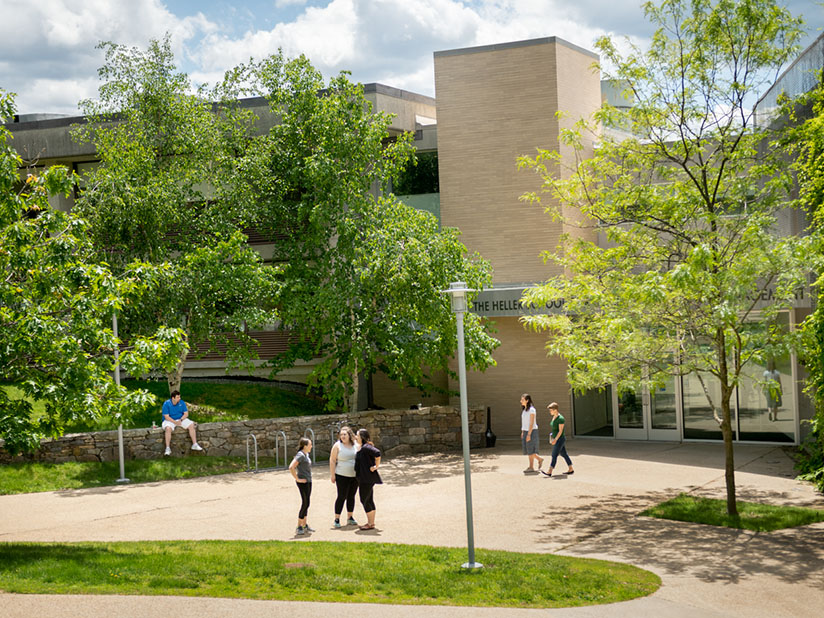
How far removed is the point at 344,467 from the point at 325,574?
3423mm

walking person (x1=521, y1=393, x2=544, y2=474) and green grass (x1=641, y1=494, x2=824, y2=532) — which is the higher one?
walking person (x1=521, y1=393, x2=544, y2=474)

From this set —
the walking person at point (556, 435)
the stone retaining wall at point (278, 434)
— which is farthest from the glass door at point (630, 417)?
the walking person at point (556, 435)

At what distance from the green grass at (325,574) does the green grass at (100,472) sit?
5.76m

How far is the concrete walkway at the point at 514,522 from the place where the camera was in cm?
902

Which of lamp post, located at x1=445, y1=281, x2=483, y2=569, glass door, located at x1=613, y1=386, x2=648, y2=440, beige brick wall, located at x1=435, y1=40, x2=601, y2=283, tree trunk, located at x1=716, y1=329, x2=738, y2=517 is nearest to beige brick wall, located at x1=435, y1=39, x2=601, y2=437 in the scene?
beige brick wall, located at x1=435, y1=40, x2=601, y2=283

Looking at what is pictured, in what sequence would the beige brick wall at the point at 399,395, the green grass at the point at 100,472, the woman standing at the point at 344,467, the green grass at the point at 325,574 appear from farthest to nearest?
the beige brick wall at the point at 399,395
the green grass at the point at 100,472
the woman standing at the point at 344,467
the green grass at the point at 325,574

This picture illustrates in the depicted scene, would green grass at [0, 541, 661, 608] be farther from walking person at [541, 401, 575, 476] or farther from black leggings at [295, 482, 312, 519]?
walking person at [541, 401, 575, 476]

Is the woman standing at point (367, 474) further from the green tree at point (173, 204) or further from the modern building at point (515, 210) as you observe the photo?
the modern building at point (515, 210)

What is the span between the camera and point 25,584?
30.0 feet

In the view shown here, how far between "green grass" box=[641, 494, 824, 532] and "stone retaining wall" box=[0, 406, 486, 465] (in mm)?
8366

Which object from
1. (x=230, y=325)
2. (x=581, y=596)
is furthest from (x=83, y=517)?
(x=581, y=596)

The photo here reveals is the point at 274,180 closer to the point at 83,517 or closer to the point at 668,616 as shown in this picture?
the point at 83,517

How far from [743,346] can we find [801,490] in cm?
437

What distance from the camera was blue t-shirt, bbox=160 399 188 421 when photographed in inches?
770
